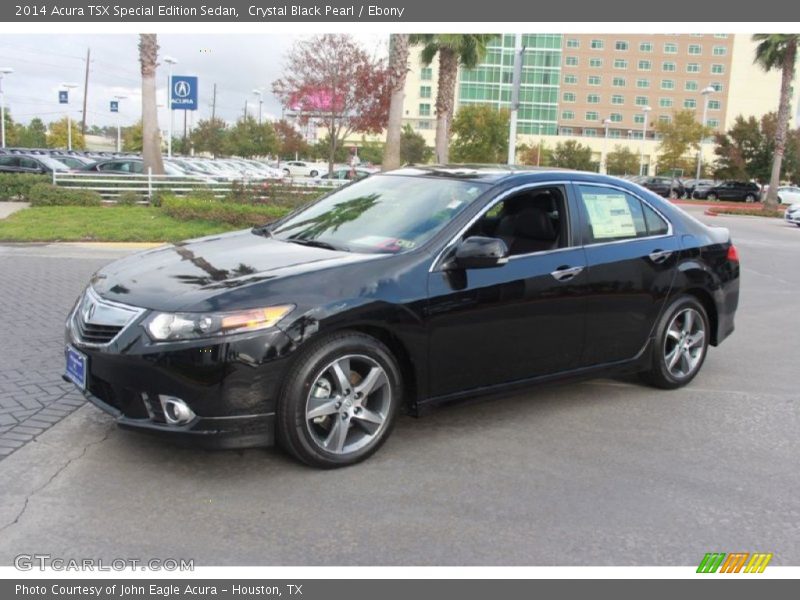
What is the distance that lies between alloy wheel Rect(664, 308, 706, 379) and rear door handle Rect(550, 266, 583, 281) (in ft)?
3.85

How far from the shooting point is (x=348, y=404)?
4.18m

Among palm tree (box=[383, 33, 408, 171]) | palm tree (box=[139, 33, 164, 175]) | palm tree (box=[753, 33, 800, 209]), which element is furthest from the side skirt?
palm tree (box=[753, 33, 800, 209])

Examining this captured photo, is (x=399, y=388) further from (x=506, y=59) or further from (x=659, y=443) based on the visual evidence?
(x=506, y=59)

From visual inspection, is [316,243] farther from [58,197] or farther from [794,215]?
[794,215]

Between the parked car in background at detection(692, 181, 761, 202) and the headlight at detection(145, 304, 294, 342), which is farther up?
the parked car in background at detection(692, 181, 761, 202)

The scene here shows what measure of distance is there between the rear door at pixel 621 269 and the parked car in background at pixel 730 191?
4842 centimetres

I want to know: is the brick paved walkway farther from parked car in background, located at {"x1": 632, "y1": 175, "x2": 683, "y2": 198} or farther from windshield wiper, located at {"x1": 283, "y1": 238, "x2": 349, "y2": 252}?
parked car in background, located at {"x1": 632, "y1": 175, "x2": 683, "y2": 198}

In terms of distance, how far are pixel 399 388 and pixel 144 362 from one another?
141cm

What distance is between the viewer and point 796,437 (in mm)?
5004

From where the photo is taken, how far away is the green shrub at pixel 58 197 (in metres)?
19.2

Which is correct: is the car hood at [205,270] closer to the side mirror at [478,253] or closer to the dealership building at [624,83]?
the side mirror at [478,253]

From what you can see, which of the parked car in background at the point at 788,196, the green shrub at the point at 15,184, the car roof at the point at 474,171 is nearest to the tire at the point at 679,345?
the car roof at the point at 474,171

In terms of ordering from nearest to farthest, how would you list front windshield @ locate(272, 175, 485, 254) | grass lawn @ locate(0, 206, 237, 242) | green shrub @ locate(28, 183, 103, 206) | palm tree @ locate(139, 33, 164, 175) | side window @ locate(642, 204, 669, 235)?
front windshield @ locate(272, 175, 485, 254) → side window @ locate(642, 204, 669, 235) → grass lawn @ locate(0, 206, 237, 242) → green shrub @ locate(28, 183, 103, 206) → palm tree @ locate(139, 33, 164, 175)

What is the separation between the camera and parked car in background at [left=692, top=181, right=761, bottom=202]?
49.8 meters
